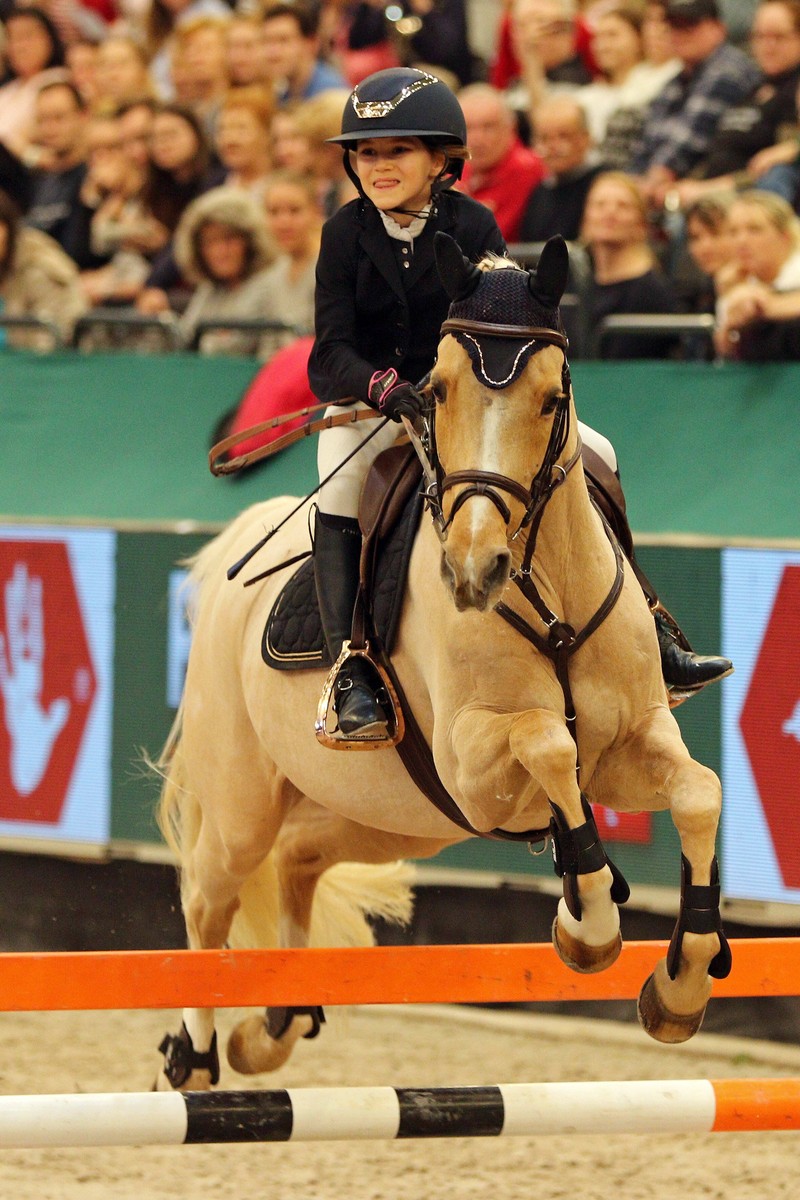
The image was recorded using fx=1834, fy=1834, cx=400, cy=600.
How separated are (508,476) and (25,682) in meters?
4.49

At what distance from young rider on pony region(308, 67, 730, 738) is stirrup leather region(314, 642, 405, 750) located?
0.02 m

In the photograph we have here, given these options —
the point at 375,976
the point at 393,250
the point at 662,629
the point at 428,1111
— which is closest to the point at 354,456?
the point at 393,250

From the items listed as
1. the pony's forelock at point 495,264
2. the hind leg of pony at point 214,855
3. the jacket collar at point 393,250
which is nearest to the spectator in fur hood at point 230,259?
the hind leg of pony at point 214,855

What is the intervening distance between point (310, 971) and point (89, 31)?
10.3 m

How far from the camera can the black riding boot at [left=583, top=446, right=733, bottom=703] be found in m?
4.32

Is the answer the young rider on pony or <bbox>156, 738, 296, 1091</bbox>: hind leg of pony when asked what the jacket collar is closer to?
the young rider on pony

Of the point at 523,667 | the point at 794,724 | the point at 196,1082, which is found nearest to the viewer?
the point at 523,667

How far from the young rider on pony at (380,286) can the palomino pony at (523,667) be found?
0.22 metres

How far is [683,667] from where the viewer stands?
433cm

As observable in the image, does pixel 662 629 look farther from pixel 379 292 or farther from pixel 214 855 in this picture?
pixel 214 855

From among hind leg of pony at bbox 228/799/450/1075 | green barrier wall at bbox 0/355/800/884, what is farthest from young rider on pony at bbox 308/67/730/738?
green barrier wall at bbox 0/355/800/884

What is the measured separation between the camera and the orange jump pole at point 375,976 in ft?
13.5

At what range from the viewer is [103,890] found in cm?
766

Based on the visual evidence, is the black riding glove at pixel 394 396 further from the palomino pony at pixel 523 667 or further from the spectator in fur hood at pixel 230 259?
the spectator in fur hood at pixel 230 259
